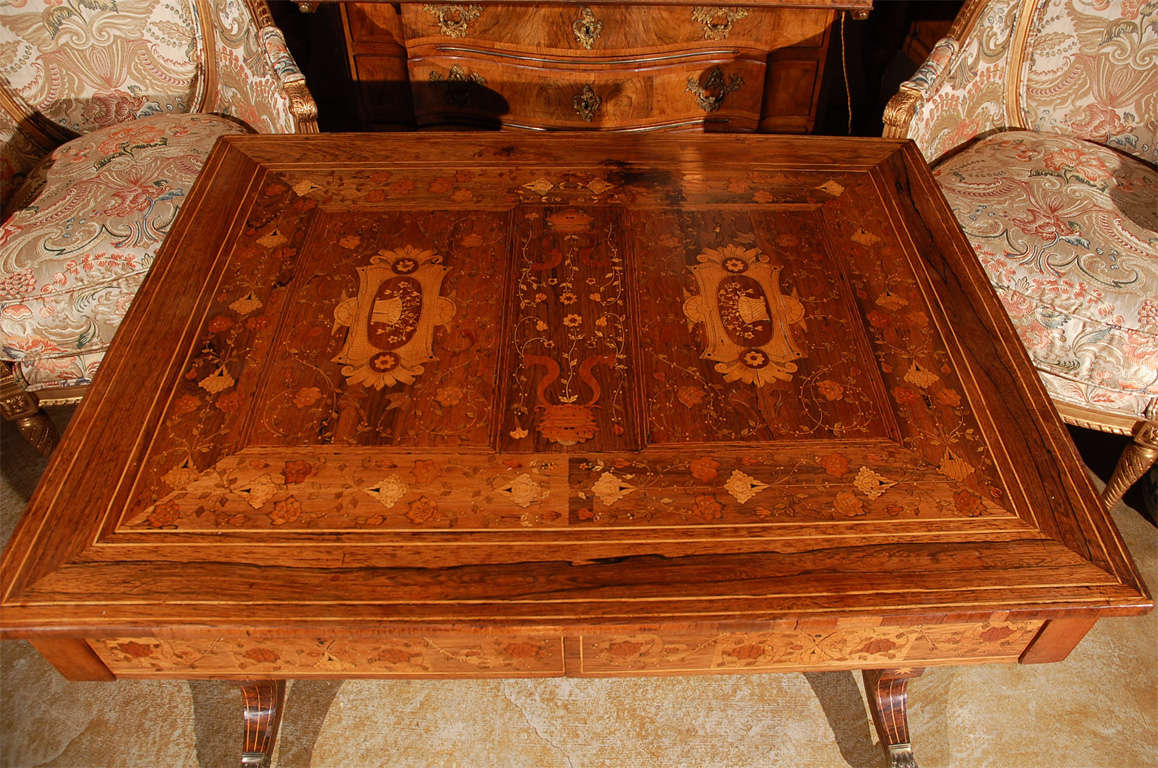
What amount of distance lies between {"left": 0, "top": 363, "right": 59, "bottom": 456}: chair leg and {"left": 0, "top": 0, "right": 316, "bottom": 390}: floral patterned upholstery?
29 millimetres

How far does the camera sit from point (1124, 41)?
5.89 feet

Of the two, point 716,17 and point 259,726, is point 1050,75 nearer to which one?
point 716,17

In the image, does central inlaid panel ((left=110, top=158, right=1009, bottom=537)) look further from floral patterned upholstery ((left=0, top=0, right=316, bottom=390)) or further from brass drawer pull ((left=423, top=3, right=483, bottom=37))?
brass drawer pull ((left=423, top=3, right=483, bottom=37))

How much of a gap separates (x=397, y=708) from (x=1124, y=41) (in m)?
2.11

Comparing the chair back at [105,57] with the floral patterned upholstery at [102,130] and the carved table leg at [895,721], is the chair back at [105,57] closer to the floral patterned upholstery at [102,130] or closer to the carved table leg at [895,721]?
the floral patterned upholstery at [102,130]

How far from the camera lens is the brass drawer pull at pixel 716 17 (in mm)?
2174

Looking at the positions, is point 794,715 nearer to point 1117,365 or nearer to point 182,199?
point 1117,365

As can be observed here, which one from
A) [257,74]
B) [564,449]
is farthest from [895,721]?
[257,74]

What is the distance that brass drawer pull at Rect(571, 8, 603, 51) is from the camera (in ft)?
7.13

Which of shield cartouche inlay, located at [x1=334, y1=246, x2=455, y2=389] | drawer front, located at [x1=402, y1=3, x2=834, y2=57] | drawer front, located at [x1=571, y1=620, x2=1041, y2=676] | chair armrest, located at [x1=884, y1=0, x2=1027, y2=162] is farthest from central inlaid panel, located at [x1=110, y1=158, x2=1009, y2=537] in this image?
drawer front, located at [x1=402, y1=3, x2=834, y2=57]

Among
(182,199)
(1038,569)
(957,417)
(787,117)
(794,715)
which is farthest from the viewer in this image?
(787,117)

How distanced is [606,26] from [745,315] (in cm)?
126

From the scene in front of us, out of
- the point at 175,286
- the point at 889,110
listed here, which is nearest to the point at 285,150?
the point at 175,286

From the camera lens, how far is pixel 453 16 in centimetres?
217
